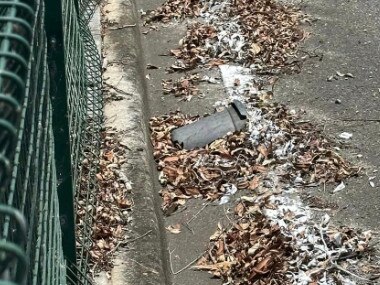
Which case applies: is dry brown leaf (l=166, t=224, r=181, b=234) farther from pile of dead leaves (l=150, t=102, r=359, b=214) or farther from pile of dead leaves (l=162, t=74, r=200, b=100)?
pile of dead leaves (l=162, t=74, r=200, b=100)

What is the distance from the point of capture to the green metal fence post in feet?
12.7

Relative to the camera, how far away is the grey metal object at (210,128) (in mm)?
5859

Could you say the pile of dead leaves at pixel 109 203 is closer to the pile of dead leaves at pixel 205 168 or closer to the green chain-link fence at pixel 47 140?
the green chain-link fence at pixel 47 140

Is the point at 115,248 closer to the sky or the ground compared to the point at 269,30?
closer to the sky

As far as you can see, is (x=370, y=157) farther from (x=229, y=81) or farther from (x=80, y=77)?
(x=80, y=77)

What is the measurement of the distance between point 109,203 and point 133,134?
0.83 meters

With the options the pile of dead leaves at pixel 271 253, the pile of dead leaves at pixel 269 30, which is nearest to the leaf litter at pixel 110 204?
the pile of dead leaves at pixel 271 253

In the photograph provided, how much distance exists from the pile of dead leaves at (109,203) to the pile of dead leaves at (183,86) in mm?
1143

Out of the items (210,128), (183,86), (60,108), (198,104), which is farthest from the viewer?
(183,86)

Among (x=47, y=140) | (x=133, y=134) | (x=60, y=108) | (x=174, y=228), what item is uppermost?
(x=47, y=140)

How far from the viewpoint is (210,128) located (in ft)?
19.5

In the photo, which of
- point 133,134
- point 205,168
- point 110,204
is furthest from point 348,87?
point 110,204

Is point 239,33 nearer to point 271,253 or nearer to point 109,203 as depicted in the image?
point 109,203

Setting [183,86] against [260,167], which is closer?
[260,167]
